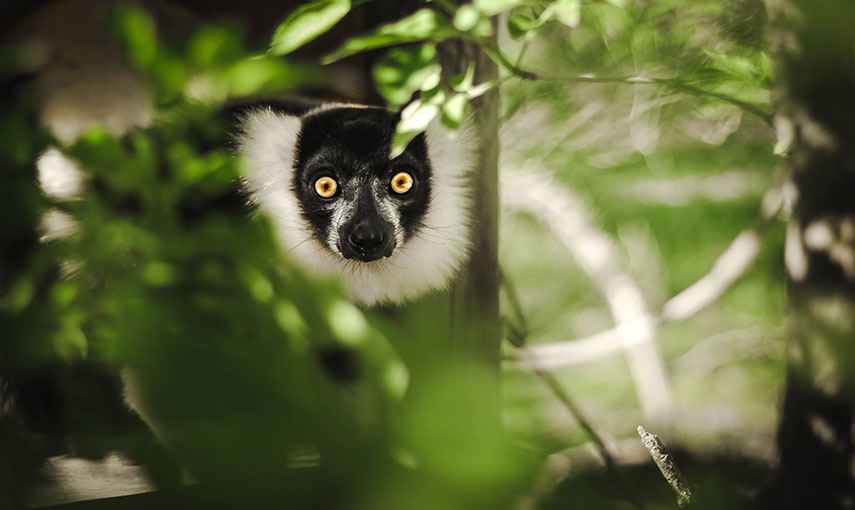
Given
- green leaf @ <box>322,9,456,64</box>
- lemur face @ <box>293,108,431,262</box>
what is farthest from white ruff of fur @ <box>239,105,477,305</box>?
green leaf @ <box>322,9,456,64</box>

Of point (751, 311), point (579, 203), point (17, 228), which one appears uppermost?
point (17, 228)

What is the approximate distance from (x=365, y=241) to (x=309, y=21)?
48 centimetres

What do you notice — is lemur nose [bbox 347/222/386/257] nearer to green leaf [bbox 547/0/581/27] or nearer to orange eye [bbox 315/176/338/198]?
orange eye [bbox 315/176/338/198]

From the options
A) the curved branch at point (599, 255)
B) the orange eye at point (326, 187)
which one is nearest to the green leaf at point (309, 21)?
the orange eye at point (326, 187)

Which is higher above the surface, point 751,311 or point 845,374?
point 845,374

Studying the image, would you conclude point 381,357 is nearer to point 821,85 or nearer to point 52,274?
point 52,274

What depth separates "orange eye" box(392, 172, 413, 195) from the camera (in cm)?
101

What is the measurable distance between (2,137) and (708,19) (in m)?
1.10

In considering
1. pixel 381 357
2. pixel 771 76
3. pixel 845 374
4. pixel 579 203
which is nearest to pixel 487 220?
pixel 771 76

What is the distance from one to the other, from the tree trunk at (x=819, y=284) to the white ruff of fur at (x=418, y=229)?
0.47 m

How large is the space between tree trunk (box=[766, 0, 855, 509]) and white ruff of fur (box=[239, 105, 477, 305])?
1.54 ft

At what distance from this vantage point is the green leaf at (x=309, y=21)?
47cm

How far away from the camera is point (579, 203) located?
1.81m

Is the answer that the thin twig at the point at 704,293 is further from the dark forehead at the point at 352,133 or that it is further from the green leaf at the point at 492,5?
the green leaf at the point at 492,5
